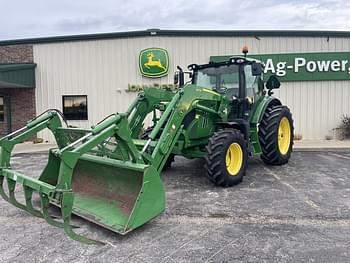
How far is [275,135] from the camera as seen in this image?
7.16 metres

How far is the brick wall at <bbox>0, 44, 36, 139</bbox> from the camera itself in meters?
13.9

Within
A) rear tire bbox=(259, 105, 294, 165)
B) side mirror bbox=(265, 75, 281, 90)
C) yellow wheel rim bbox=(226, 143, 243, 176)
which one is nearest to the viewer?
yellow wheel rim bbox=(226, 143, 243, 176)

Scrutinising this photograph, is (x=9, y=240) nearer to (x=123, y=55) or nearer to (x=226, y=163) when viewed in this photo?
(x=226, y=163)

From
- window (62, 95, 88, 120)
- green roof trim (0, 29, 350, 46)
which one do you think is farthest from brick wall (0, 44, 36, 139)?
green roof trim (0, 29, 350, 46)

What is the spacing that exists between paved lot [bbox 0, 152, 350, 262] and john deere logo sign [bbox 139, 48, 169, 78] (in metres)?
7.76

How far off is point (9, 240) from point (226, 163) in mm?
3464

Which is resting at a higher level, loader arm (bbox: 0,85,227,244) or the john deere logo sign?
the john deere logo sign

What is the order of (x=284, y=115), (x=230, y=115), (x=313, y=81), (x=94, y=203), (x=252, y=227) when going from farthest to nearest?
(x=313, y=81)
(x=284, y=115)
(x=230, y=115)
(x=94, y=203)
(x=252, y=227)

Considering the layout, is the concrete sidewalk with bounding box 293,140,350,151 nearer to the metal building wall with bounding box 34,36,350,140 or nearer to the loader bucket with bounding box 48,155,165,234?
the metal building wall with bounding box 34,36,350,140

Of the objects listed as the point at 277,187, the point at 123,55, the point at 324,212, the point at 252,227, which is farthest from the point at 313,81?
the point at 252,227

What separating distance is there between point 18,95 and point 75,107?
8.03 ft

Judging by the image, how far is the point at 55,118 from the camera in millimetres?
5035

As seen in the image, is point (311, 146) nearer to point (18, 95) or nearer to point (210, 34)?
point (210, 34)

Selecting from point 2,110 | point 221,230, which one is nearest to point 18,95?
point 2,110
